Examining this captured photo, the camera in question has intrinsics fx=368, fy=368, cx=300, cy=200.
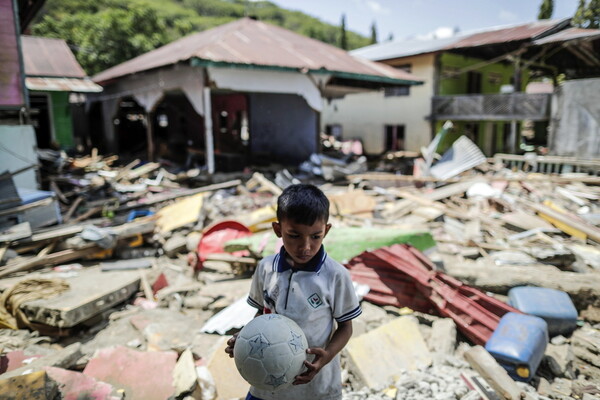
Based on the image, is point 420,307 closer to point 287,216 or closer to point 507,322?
point 507,322

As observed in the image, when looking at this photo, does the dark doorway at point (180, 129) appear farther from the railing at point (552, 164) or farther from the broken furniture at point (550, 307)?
the broken furniture at point (550, 307)

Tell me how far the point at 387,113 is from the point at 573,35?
31.1ft

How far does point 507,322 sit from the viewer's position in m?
3.47

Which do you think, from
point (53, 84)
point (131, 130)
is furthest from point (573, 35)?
point (131, 130)

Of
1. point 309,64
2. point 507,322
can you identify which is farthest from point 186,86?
point 507,322

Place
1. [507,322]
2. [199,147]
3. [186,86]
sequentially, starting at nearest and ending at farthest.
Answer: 1. [507,322]
2. [186,86]
3. [199,147]

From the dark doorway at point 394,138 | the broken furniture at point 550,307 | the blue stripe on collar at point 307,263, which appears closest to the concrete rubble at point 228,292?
the broken furniture at point 550,307

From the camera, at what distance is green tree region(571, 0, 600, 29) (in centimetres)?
1006

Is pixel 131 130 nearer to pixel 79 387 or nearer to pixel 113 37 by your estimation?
pixel 113 37

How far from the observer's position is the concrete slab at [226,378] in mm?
2897

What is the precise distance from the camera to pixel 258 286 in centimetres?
190

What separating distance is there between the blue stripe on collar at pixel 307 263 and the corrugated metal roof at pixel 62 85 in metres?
14.9

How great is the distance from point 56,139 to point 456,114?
18806 mm

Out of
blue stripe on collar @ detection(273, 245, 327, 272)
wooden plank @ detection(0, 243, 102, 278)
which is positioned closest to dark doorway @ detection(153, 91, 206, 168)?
wooden plank @ detection(0, 243, 102, 278)
